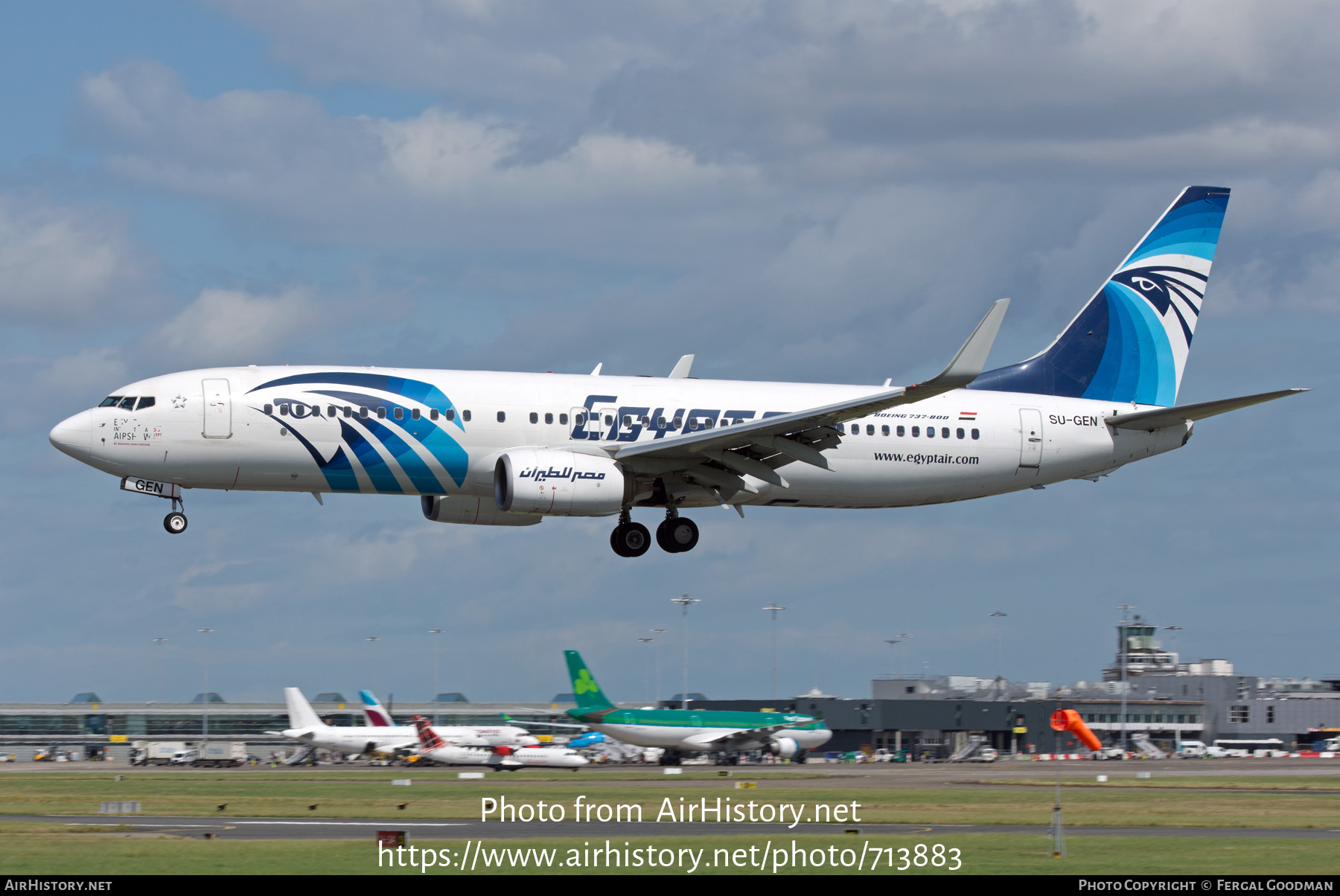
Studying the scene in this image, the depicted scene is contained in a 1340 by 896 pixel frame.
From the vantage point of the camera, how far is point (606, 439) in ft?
141

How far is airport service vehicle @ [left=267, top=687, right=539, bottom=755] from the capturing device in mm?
92312

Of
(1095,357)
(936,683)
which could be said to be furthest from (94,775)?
(936,683)

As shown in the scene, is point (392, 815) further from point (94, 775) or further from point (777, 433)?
point (94, 775)

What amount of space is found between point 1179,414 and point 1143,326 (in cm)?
681

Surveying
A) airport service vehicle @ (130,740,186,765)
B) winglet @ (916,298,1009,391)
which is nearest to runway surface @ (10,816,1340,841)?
winglet @ (916,298,1009,391)

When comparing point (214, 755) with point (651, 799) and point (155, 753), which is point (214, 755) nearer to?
point (155, 753)

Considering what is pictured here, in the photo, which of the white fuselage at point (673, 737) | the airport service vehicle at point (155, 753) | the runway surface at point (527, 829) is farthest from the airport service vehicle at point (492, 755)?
the runway surface at point (527, 829)

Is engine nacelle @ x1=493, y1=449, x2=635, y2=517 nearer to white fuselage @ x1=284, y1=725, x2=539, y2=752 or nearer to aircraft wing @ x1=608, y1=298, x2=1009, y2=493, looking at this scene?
aircraft wing @ x1=608, y1=298, x2=1009, y2=493

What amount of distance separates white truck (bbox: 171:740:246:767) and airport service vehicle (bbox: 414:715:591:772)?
49.7ft

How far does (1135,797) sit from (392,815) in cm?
2945

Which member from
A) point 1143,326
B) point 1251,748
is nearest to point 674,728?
point 1143,326

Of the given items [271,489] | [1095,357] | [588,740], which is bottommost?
[588,740]

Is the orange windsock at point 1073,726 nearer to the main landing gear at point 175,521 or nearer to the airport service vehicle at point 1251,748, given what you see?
the main landing gear at point 175,521

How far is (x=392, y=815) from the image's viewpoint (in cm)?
4728
